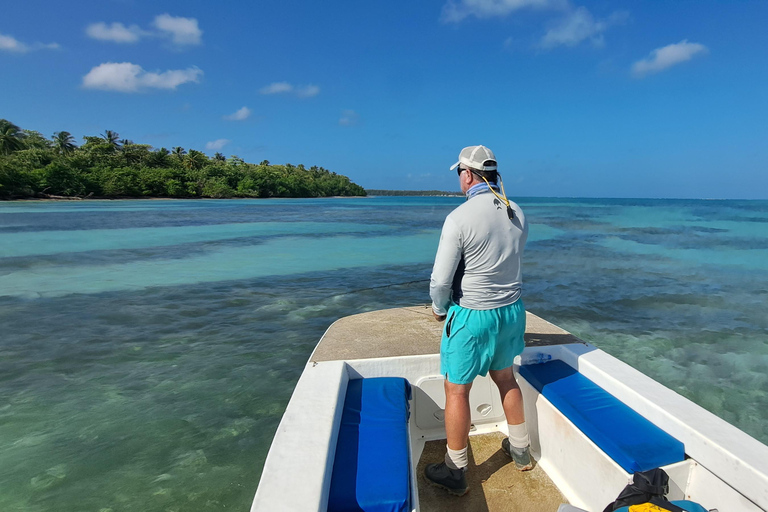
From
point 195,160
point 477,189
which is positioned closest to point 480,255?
point 477,189

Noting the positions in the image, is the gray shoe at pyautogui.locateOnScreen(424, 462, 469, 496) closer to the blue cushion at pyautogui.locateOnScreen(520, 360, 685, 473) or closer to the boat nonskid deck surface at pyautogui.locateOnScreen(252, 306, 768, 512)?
the boat nonskid deck surface at pyautogui.locateOnScreen(252, 306, 768, 512)

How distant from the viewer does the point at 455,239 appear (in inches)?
73.6

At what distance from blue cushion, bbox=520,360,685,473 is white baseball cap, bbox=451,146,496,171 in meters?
1.32

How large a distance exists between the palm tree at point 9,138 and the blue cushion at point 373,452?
72.5m

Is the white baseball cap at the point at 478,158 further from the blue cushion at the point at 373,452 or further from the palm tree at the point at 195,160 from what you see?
the palm tree at the point at 195,160

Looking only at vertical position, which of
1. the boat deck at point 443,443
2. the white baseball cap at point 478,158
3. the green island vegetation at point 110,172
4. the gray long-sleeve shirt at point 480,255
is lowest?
the boat deck at point 443,443

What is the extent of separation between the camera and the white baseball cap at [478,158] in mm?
2014

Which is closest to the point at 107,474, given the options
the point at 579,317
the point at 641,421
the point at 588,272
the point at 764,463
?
the point at 641,421

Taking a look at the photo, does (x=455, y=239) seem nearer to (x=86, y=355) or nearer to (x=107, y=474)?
(x=107, y=474)

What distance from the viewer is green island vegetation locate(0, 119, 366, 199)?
4850 centimetres

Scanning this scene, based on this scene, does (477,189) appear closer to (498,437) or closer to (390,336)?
(390,336)

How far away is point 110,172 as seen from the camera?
183 ft

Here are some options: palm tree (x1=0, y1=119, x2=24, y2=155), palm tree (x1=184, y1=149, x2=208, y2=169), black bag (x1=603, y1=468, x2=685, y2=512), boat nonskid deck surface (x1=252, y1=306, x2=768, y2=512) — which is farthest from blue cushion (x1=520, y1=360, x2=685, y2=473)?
palm tree (x1=184, y1=149, x2=208, y2=169)

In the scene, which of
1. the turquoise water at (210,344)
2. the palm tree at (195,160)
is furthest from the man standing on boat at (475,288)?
the palm tree at (195,160)
